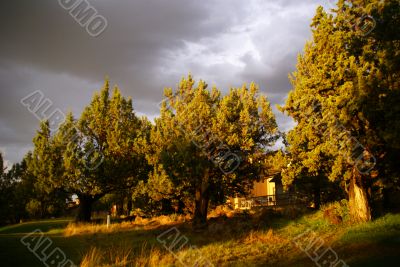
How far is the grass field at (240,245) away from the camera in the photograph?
1409cm

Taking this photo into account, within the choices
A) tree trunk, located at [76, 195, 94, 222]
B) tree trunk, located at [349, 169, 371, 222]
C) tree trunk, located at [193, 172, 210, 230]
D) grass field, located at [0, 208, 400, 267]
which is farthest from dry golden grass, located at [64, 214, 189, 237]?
tree trunk, located at [349, 169, 371, 222]

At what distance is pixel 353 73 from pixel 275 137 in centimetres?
911

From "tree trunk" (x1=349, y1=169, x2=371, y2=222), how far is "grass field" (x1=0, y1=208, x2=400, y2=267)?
712 mm

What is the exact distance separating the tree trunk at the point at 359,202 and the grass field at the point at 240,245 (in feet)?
2.34

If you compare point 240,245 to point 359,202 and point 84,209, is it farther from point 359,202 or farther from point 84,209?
point 84,209

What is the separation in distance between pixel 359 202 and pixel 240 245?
307 inches

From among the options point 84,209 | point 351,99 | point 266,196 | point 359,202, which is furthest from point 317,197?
point 84,209

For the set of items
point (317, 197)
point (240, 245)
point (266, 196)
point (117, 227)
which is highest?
point (266, 196)

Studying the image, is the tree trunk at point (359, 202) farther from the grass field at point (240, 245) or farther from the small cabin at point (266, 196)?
the small cabin at point (266, 196)

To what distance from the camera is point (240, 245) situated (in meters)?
18.3

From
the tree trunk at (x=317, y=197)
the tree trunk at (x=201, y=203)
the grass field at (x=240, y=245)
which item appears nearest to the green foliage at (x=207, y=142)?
the tree trunk at (x=201, y=203)

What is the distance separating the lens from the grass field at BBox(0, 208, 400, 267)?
14086 millimetres

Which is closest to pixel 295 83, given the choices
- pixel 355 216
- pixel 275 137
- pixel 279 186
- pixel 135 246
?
pixel 275 137

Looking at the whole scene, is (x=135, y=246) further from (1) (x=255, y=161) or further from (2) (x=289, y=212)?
(2) (x=289, y=212)
